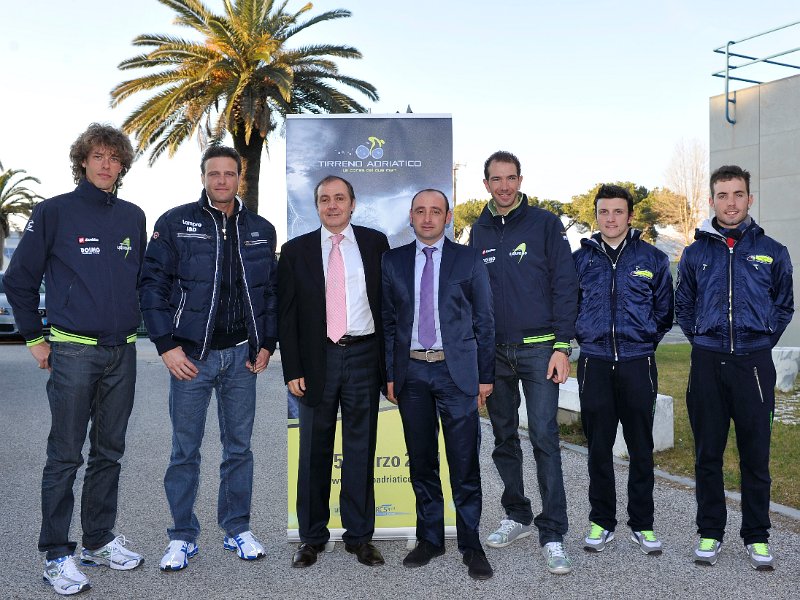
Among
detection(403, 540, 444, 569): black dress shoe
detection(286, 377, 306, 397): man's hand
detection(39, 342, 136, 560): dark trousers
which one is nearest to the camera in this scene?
detection(39, 342, 136, 560): dark trousers

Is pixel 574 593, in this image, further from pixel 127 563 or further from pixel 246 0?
pixel 246 0

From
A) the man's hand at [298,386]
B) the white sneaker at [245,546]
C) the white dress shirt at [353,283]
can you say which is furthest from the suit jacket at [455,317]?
the white sneaker at [245,546]

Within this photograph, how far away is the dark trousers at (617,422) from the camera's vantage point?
4.29m

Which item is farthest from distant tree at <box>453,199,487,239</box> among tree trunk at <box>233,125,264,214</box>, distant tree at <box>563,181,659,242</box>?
tree trunk at <box>233,125,264,214</box>

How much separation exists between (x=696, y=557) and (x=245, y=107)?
1455 cm

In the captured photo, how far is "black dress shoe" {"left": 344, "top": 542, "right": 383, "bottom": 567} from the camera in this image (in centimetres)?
420

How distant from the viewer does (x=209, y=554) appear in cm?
432

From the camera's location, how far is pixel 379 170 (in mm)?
4883

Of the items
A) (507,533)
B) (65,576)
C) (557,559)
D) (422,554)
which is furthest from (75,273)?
(557,559)

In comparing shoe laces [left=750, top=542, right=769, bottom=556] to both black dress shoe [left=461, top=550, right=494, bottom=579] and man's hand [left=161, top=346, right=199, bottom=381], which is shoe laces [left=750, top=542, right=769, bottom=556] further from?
man's hand [left=161, top=346, right=199, bottom=381]

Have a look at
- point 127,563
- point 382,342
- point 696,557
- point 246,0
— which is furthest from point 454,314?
point 246,0

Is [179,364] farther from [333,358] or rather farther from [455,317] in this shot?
[455,317]

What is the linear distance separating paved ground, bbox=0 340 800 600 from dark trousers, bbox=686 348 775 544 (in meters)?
0.24

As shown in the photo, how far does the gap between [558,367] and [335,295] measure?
1373 mm
